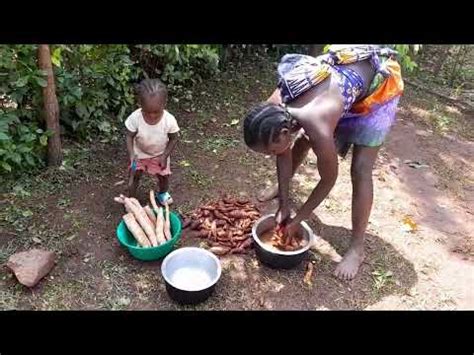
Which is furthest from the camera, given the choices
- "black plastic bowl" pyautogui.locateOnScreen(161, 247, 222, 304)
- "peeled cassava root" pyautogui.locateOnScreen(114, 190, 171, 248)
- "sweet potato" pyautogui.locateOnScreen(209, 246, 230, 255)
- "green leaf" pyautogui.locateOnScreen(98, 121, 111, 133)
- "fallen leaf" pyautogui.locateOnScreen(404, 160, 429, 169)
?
"fallen leaf" pyautogui.locateOnScreen(404, 160, 429, 169)

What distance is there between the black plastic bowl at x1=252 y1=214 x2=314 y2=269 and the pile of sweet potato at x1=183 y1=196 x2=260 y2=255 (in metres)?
0.14

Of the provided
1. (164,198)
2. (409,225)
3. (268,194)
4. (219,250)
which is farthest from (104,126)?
(409,225)

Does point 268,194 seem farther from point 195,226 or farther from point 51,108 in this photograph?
point 51,108

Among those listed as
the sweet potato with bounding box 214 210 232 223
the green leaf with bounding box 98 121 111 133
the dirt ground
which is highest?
the green leaf with bounding box 98 121 111 133

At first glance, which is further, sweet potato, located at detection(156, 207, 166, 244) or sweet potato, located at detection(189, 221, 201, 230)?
sweet potato, located at detection(189, 221, 201, 230)

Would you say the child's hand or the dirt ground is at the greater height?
the child's hand

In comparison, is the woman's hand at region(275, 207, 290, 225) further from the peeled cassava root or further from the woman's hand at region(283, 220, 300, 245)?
the peeled cassava root

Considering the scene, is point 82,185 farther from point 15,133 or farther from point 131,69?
point 131,69

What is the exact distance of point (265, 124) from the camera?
89.4 inches

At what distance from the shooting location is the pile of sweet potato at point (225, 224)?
3.04m

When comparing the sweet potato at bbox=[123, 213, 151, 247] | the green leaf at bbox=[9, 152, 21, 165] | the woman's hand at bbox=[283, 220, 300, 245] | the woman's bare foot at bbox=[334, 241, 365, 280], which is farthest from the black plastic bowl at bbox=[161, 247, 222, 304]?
the green leaf at bbox=[9, 152, 21, 165]

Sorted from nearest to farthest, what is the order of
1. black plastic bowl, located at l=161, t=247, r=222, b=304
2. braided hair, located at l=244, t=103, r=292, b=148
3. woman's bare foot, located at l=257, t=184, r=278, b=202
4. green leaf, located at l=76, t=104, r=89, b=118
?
braided hair, located at l=244, t=103, r=292, b=148, black plastic bowl, located at l=161, t=247, r=222, b=304, woman's bare foot, located at l=257, t=184, r=278, b=202, green leaf, located at l=76, t=104, r=89, b=118

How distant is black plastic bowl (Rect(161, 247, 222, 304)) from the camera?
261cm

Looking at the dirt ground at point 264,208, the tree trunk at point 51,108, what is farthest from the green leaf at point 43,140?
the dirt ground at point 264,208
